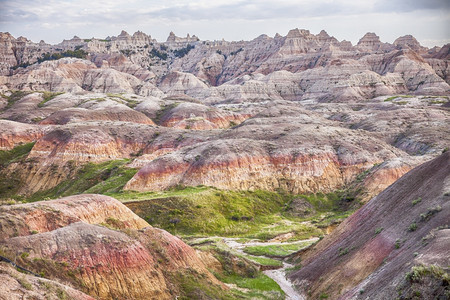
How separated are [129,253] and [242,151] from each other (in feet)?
152

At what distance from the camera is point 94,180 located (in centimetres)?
8175

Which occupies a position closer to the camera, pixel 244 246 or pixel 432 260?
pixel 432 260

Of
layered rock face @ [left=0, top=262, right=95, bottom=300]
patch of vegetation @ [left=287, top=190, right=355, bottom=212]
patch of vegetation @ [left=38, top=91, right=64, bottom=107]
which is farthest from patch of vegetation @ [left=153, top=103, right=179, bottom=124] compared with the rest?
layered rock face @ [left=0, top=262, right=95, bottom=300]

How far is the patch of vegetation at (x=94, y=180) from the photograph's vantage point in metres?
74.1

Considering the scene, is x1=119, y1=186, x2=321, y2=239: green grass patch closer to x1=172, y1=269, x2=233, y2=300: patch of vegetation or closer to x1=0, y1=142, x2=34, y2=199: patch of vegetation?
x1=172, y1=269, x2=233, y2=300: patch of vegetation

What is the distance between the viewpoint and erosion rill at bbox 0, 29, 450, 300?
993 inches

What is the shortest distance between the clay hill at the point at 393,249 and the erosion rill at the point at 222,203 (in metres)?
0.11

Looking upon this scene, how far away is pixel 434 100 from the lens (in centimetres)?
14325

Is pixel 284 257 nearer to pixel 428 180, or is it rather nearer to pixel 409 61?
pixel 428 180

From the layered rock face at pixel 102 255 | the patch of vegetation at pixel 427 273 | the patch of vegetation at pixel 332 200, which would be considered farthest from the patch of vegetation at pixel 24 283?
the patch of vegetation at pixel 332 200

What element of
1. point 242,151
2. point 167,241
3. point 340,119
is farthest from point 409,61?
point 167,241

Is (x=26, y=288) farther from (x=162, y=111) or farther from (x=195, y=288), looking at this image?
(x=162, y=111)

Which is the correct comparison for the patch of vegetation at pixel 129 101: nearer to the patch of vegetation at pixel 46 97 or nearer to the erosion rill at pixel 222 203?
the erosion rill at pixel 222 203

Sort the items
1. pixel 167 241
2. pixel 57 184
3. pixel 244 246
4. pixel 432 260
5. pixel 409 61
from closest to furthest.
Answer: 1. pixel 432 260
2. pixel 167 241
3. pixel 244 246
4. pixel 57 184
5. pixel 409 61
